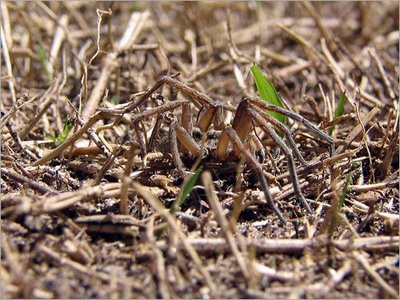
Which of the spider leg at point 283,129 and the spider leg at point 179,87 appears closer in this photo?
the spider leg at point 283,129

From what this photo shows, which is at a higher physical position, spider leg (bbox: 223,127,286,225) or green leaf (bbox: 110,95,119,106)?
green leaf (bbox: 110,95,119,106)

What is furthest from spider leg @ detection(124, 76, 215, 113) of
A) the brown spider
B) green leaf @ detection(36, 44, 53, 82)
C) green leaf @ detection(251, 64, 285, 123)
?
green leaf @ detection(36, 44, 53, 82)

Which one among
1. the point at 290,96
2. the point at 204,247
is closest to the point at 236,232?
the point at 204,247

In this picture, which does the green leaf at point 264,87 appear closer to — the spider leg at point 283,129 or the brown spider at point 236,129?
the brown spider at point 236,129

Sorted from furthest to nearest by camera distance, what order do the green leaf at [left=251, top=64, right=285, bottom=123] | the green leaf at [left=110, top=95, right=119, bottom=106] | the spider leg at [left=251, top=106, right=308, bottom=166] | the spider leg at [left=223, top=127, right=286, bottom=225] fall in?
the green leaf at [left=110, top=95, right=119, bottom=106]
the green leaf at [left=251, top=64, right=285, bottom=123]
the spider leg at [left=251, top=106, right=308, bottom=166]
the spider leg at [left=223, top=127, right=286, bottom=225]

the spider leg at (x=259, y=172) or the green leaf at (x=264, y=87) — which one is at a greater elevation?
the green leaf at (x=264, y=87)

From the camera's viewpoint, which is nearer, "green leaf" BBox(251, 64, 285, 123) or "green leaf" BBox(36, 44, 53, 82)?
"green leaf" BBox(251, 64, 285, 123)

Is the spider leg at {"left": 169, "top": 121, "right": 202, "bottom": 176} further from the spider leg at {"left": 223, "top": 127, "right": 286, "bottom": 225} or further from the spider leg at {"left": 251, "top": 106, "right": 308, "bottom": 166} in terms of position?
the spider leg at {"left": 251, "top": 106, "right": 308, "bottom": 166}

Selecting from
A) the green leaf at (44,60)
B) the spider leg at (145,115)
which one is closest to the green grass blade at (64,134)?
the spider leg at (145,115)

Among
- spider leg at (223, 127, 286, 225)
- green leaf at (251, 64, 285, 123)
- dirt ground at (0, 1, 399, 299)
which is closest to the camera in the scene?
dirt ground at (0, 1, 399, 299)

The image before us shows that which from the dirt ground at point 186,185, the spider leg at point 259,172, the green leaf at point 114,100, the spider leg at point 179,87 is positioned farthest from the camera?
the green leaf at point 114,100
